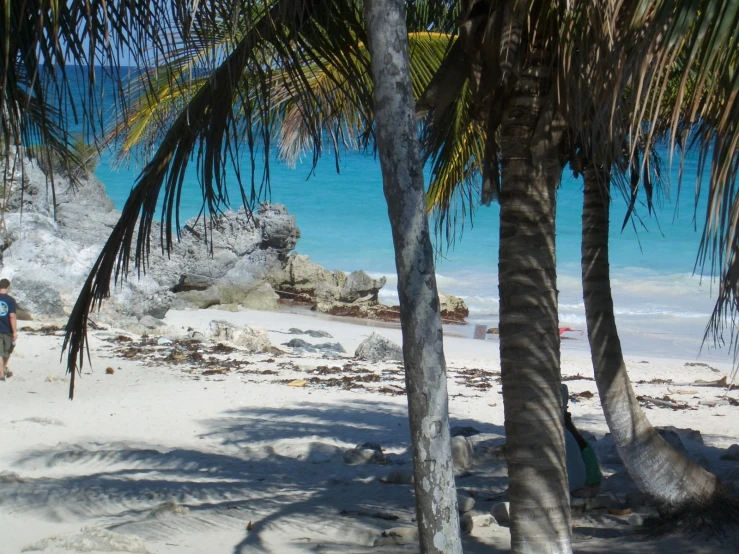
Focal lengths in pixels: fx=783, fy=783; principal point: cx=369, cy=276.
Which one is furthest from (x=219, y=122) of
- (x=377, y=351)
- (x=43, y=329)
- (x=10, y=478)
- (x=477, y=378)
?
(x=43, y=329)

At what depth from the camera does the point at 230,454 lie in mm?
6656

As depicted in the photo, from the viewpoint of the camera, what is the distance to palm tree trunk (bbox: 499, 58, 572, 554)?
10.9ft

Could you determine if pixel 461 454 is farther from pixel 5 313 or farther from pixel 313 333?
pixel 313 333

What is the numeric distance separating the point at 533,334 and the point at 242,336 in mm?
9237

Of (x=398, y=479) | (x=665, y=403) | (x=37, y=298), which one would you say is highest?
(x=37, y=298)

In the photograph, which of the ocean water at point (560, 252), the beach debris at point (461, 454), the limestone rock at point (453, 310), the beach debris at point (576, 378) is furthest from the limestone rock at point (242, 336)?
the limestone rock at point (453, 310)

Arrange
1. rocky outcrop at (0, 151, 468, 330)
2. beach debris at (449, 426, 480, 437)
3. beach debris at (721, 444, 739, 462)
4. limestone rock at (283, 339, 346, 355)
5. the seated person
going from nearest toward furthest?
the seated person → beach debris at (721, 444, 739, 462) → beach debris at (449, 426, 480, 437) → limestone rock at (283, 339, 346, 355) → rocky outcrop at (0, 151, 468, 330)

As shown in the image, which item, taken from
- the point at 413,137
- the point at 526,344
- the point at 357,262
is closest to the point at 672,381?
the point at 526,344

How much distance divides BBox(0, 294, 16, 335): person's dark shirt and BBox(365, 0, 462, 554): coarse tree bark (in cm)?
767

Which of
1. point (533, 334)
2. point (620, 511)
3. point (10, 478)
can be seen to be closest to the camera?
point (533, 334)

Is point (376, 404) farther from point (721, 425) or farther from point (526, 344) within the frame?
point (526, 344)

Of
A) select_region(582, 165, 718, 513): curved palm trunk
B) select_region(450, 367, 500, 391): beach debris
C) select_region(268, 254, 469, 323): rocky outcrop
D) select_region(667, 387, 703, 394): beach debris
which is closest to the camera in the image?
select_region(582, 165, 718, 513): curved palm trunk

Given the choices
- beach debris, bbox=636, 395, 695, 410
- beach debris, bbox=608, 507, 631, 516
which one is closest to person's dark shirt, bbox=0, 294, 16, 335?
beach debris, bbox=608, 507, 631, 516

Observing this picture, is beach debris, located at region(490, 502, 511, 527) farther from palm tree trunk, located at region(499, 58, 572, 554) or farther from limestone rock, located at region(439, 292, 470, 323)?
limestone rock, located at region(439, 292, 470, 323)
